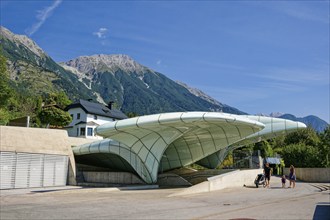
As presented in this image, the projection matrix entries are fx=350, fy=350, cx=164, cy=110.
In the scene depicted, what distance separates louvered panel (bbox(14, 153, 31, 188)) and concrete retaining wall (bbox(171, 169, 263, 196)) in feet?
40.4

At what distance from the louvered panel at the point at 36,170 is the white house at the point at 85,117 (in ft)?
147

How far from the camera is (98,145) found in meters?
29.7

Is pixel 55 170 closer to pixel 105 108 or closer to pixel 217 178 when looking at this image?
pixel 217 178

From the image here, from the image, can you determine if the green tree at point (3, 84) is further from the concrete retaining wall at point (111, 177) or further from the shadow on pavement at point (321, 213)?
the shadow on pavement at point (321, 213)

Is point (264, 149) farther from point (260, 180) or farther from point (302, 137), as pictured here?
point (260, 180)

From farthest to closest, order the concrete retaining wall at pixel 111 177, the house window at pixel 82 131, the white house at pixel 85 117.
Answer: the white house at pixel 85 117
the house window at pixel 82 131
the concrete retaining wall at pixel 111 177

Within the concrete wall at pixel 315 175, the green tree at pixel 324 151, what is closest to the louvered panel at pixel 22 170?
the concrete wall at pixel 315 175

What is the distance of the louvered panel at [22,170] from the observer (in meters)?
24.4

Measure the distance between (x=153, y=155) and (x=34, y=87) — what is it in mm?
163529

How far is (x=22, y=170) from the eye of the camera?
80.9 ft

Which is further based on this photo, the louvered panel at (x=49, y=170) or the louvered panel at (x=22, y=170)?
the louvered panel at (x=49, y=170)

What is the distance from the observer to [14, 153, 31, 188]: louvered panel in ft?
80.0

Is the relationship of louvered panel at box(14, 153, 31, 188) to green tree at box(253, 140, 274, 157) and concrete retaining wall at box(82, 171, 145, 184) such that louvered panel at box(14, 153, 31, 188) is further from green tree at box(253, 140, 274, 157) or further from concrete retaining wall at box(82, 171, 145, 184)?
green tree at box(253, 140, 274, 157)

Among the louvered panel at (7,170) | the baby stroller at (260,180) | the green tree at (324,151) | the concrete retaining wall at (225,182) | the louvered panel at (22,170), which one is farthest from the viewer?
the green tree at (324,151)
